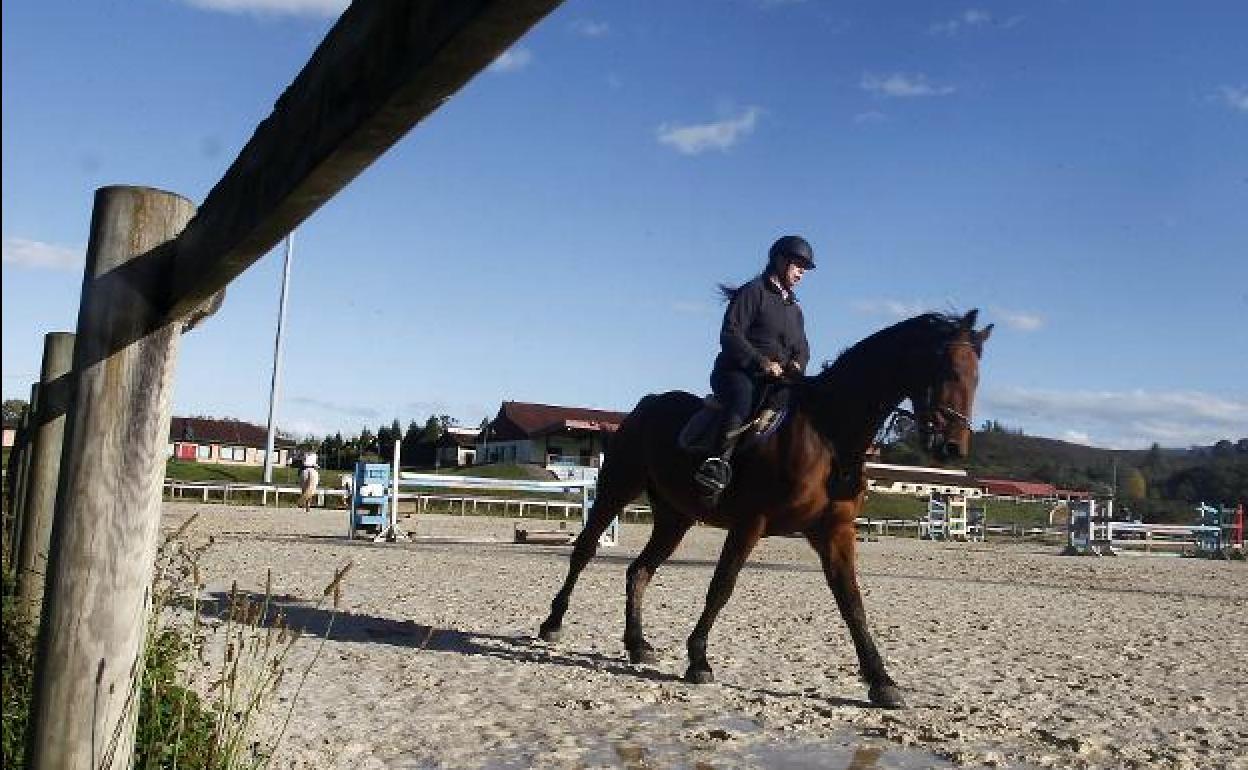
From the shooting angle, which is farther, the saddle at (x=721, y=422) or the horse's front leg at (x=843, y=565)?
the saddle at (x=721, y=422)

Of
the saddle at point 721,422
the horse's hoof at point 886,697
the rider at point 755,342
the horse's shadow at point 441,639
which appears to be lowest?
the horse's shadow at point 441,639

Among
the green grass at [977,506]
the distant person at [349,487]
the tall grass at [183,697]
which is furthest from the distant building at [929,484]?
the tall grass at [183,697]

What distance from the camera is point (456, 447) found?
90.4m

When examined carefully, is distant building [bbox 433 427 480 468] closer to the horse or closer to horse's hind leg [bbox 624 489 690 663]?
the horse

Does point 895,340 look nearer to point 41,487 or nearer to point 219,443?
point 41,487

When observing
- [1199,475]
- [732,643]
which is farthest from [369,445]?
[732,643]

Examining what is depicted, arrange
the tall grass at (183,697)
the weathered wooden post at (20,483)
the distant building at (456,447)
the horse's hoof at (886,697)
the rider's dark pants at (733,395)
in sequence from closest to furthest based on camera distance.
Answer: the tall grass at (183,697) → the weathered wooden post at (20,483) → the horse's hoof at (886,697) → the rider's dark pants at (733,395) → the distant building at (456,447)

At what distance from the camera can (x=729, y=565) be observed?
21.3 ft

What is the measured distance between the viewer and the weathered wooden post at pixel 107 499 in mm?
2520

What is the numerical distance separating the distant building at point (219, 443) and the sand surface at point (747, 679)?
84.6 metres

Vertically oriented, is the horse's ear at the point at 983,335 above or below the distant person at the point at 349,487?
above

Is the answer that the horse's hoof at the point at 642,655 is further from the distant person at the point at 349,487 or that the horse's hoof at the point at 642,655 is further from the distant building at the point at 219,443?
the distant building at the point at 219,443

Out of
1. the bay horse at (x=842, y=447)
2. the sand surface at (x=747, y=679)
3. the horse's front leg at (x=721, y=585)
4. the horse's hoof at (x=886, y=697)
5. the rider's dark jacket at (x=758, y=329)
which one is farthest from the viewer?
the rider's dark jacket at (x=758, y=329)

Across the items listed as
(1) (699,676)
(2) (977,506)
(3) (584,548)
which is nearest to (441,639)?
(3) (584,548)
